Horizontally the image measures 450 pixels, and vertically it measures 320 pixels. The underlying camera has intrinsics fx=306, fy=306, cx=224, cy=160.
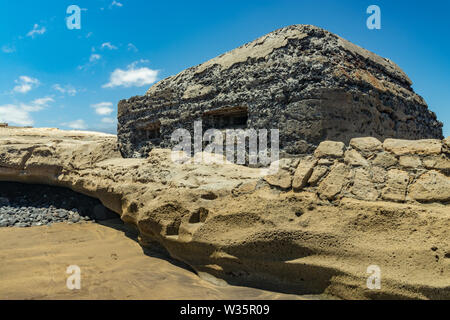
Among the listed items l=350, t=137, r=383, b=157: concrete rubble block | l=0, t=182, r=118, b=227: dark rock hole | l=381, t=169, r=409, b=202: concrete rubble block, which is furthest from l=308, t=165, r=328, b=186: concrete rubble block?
l=0, t=182, r=118, b=227: dark rock hole

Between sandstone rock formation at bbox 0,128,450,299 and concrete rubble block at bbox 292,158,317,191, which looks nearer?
sandstone rock formation at bbox 0,128,450,299

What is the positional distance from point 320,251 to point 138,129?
4391 millimetres

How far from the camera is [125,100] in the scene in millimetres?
6000

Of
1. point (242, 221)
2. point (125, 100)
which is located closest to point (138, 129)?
point (125, 100)

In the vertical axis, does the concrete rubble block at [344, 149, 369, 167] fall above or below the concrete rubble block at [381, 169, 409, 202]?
above

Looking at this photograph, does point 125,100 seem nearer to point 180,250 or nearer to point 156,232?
point 156,232

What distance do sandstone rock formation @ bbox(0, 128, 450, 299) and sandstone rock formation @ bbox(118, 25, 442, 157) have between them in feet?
3.31

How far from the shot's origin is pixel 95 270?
323 centimetres

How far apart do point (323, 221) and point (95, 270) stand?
2.38 m

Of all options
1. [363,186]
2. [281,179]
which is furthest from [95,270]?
[363,186]

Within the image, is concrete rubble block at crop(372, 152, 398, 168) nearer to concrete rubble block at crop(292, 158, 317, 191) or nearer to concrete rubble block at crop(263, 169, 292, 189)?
concrete rubble block at crop(292, 158, 317, 191)

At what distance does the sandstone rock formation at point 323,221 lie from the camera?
2.23 metres

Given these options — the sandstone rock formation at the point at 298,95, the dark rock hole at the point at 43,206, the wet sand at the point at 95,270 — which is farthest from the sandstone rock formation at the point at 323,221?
the dark rock hole at the point at 43,206

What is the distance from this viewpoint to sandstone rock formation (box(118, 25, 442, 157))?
3902 millimetres
